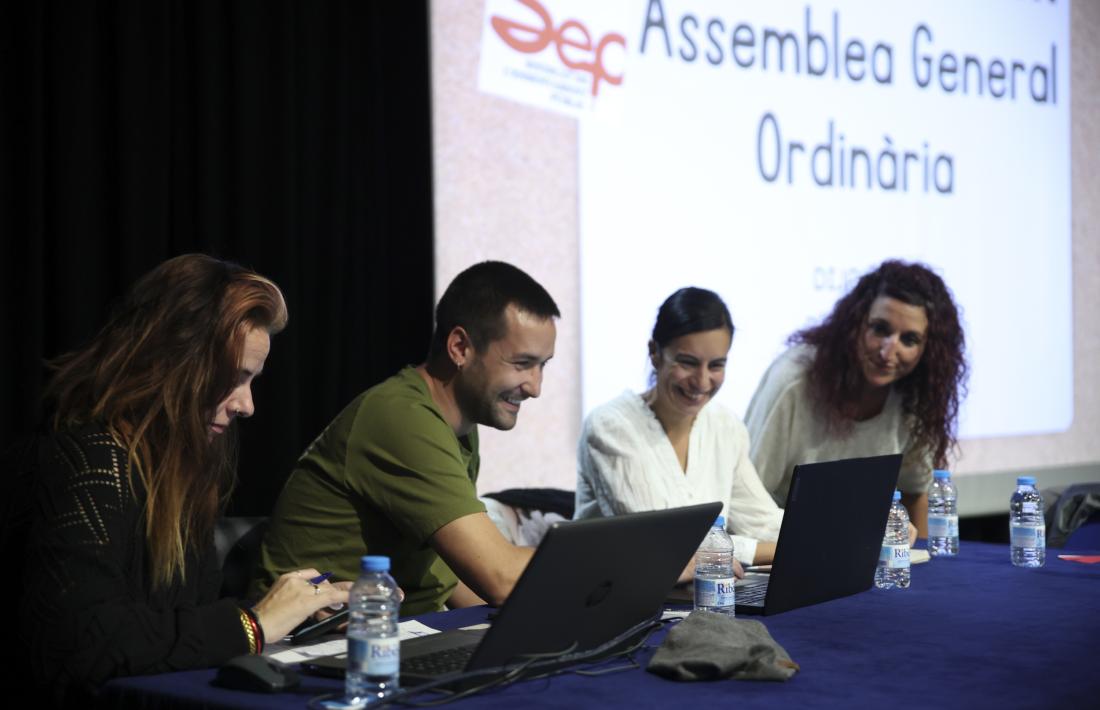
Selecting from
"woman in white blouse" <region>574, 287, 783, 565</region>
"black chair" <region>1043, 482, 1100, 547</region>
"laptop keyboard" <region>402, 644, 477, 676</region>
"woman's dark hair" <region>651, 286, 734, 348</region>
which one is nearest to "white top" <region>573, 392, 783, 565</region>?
"woman in white blouse" <region>574, 287, 783, 565</region>

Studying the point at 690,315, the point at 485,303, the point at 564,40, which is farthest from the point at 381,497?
the point at 564,40

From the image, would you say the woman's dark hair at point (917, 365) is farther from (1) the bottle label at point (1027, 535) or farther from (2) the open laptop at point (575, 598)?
(2) the open laptop at point (575, 598)

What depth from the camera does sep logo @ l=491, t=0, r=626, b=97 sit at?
364 cm

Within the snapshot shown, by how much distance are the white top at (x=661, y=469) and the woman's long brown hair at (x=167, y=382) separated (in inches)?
44.2

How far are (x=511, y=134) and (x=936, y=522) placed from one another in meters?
1.65

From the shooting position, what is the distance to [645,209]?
→ 3.88 m

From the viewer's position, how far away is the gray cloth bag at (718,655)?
60.9 inches

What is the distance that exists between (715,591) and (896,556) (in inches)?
18.9

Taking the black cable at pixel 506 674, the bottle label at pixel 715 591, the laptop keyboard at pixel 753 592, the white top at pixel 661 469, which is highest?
the white top at pixel 661 469

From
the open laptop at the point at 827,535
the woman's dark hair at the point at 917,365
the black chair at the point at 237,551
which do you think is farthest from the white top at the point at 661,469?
the black chair at the point at 237,551

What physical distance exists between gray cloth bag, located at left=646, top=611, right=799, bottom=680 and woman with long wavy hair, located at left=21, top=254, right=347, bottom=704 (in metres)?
0.48

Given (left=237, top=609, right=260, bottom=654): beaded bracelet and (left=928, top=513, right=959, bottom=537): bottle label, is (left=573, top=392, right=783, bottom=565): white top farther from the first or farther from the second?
(left=237, top=609, right=260, bottom=654): beaded bracelet

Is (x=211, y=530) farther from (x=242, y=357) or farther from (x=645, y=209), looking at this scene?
(x=645, y=209)

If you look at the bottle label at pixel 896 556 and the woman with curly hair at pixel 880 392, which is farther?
the woman with curly hair at pixel 880 392
